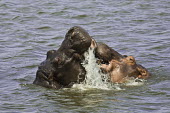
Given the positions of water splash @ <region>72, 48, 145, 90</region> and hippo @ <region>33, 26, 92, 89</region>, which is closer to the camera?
hippo @ <region>33, 26, 92, 89</region>

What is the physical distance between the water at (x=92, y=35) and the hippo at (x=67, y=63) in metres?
0.21

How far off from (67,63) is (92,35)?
561 centimetres

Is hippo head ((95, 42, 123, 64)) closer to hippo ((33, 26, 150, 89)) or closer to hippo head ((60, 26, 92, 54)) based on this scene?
hippo ((33, 26, 150, 89))

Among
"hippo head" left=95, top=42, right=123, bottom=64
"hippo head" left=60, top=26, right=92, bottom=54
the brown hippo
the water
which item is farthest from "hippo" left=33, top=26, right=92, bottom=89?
the brown hippo

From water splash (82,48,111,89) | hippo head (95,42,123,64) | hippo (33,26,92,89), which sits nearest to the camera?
hippo (33,26,92,89)

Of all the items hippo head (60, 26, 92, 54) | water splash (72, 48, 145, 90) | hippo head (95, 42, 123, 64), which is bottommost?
water splash (72, 48, 145, 90)

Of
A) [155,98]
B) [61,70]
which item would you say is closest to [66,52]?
[61,70]

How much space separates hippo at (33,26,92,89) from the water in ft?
0.70

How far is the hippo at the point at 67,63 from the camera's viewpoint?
916 cm

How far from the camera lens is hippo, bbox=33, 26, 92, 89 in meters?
9.16

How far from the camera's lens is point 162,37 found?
14.3m

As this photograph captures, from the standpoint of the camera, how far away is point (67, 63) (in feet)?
30.8

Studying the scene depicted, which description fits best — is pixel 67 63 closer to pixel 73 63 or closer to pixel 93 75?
pixel 73 63

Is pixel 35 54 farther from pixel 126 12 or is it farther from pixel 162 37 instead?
pixel 126 12
